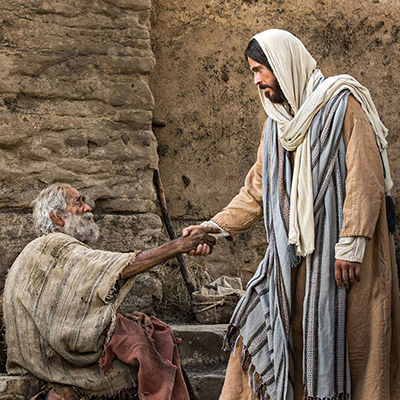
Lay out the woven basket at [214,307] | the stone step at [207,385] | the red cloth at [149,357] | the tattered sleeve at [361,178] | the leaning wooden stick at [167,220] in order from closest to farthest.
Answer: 1. the tattered sleeve at [361,178]
2. the red cloth at [149,357]
3. the stone step at [207,385]
4. the woven basket at [214,307]
5. the leaning wooden stick at [167,220]

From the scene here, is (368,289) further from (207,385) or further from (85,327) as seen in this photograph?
(207,385)

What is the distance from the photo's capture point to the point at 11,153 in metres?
5.05

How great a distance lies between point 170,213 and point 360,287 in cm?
269

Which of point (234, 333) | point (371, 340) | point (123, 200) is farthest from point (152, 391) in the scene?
point (123, 200)

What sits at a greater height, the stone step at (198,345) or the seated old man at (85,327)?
the seated old man at (85,327)

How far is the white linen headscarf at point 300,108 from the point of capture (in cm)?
358

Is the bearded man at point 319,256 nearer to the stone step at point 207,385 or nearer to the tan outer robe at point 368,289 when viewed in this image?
the tan outer robe at point 368,289

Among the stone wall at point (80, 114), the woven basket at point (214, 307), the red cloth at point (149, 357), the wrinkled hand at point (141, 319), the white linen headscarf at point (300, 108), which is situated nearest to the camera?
the white linen headscarf at point (300, 108)

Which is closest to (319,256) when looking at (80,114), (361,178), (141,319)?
(361,178)

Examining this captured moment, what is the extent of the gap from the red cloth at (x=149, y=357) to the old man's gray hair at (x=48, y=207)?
2.14 feet

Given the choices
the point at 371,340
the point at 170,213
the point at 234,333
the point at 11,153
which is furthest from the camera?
the point at 170,213

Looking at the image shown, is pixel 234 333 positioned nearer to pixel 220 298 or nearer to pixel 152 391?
pixel 152 391

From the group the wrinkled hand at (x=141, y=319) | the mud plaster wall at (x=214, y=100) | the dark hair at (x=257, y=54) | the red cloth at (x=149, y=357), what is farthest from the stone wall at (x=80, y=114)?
the dark hair at (x=257, y=54)

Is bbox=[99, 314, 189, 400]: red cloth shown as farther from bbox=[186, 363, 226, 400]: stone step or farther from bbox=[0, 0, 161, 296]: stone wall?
bbox=[0, 0, 161, 296]: stone wall
